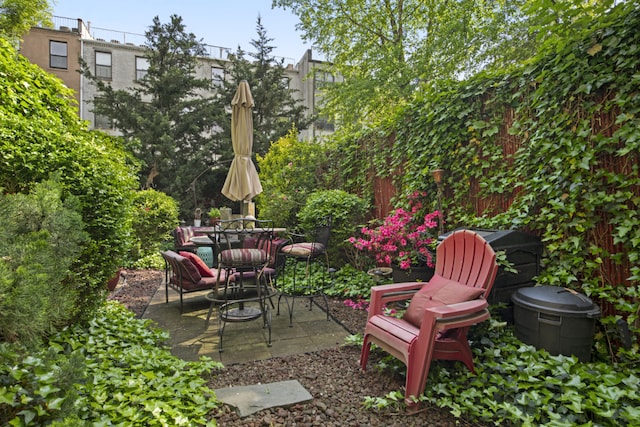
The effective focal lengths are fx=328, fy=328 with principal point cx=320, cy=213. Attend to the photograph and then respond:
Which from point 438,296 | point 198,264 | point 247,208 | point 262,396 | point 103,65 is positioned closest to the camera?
point 262,396

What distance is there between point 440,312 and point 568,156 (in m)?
1.74

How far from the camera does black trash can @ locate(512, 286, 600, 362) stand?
222cm

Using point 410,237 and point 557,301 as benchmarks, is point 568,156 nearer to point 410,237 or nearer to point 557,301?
point 557,301

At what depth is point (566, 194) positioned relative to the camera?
8.62 feet

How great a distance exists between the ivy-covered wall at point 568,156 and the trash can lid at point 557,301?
224 millimetres

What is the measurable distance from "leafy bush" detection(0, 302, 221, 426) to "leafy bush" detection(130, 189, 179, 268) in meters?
4.49

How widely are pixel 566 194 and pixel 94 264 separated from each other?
3948mm

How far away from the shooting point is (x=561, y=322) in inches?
88.1

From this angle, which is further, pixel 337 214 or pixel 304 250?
pixel 337 214

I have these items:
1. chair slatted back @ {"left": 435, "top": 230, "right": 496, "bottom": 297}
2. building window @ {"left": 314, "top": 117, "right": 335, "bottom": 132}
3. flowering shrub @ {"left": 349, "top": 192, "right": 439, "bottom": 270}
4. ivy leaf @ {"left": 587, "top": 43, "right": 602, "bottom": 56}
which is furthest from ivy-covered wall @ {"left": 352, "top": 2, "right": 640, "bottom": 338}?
building window @ {"left": 314, "top": 117, "right": 335, "bottom": 132}

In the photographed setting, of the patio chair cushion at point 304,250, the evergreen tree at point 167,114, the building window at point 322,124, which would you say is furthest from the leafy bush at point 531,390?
the building window at point 322,124

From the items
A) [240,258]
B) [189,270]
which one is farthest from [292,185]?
[240,258]

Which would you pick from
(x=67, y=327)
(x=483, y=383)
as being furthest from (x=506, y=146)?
(x=67, y=327)

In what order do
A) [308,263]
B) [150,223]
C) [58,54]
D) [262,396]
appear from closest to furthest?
[262,396], [308,263], [150,223], [58,54]
